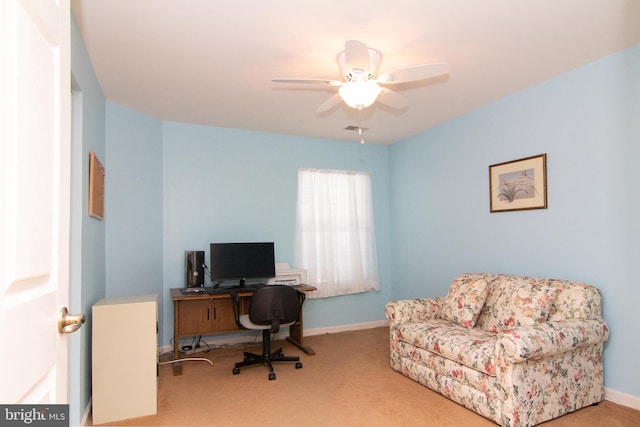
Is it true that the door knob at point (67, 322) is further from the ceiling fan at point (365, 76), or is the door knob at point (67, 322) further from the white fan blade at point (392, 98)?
the white fan blade at point (392, 98)

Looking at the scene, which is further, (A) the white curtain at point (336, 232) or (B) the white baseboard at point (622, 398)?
(A) the white curtain at point (336, 232)

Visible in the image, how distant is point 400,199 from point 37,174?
184 inches

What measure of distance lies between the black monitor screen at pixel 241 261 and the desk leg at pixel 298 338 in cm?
67

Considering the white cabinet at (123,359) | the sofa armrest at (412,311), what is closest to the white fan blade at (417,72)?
the sofa armrest at (412,311)

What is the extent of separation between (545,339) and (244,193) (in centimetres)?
332

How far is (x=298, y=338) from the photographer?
4383 millimetres

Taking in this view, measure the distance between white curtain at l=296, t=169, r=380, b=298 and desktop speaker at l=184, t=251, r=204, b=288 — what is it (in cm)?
124

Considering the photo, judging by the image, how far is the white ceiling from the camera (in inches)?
86.1

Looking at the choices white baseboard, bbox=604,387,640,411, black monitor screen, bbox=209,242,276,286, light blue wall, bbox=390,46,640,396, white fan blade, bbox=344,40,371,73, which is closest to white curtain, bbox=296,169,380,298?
black monitor screen, bbox=209,242,276,286

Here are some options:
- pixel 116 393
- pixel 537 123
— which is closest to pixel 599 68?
pixel 537 123

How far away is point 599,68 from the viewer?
9.53ft

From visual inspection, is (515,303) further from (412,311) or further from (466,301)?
(412,311)

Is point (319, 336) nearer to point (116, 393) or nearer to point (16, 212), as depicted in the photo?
point (116, 393)

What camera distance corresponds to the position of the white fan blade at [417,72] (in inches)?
92.4
